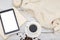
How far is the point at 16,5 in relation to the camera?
0.96 meters

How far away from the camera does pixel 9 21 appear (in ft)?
3.04

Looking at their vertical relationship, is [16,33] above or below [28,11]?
below

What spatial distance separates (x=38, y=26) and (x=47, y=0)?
0.65 ft

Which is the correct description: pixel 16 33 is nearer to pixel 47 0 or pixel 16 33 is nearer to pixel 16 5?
pixel 16 5

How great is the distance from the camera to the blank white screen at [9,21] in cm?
91

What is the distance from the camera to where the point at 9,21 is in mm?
926

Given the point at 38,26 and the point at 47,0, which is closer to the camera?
the point at 38,26

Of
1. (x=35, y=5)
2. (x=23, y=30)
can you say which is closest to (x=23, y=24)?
(x=23, y=30)

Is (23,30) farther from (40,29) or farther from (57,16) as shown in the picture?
(57,16)

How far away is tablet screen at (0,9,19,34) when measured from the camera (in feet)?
2.99

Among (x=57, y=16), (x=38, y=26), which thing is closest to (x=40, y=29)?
(x=38, y=26)

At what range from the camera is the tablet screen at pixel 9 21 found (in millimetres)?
911

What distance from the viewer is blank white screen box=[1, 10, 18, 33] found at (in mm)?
913

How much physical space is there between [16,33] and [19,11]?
139 millimetres
